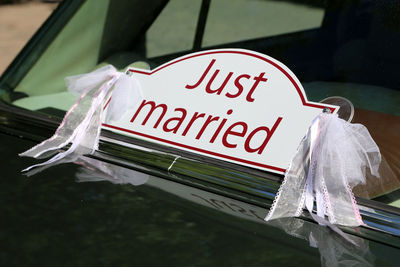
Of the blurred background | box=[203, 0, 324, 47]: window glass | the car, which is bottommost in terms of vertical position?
the car

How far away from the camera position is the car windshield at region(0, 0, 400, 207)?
1.47 m

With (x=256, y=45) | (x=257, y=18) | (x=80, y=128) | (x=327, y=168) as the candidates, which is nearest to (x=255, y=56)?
(x=256, y=45)

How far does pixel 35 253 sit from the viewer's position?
3.82 feet

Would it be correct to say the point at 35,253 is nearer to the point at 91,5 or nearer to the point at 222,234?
the point at 222,234

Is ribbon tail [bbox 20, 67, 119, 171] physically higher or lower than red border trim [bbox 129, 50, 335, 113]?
lower

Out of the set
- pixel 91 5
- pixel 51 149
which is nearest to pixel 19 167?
pixel 51 149

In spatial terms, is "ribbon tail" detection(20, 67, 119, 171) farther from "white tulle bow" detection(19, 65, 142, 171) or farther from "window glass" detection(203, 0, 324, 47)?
"window glass" detection(203, 0, 324, 47)

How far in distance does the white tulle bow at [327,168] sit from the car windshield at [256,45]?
0.03 meters

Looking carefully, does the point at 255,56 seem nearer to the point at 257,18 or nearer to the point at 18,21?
the point at 257,18

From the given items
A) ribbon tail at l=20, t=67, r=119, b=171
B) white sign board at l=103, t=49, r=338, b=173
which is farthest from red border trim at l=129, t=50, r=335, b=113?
ribbon tail at l=20, t=67, r=119, b=171

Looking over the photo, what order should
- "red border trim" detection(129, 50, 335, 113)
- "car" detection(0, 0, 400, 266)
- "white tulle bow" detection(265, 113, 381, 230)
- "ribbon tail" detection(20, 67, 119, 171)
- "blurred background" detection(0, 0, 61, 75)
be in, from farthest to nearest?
1. "blurred background" detection(0, 0, 61, 75)
2. "ribbon tail" detection(20, 67, 119, 171)
3. "red border trim" detection(129, 50, 335, 113)
4. "white tulle bow" detection(265, 113, 381, 230)
5. "car" detection(0, 0, 400, 266)

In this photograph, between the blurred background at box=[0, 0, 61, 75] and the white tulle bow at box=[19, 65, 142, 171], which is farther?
the blurred background at box=[0, 0, 61, 75]

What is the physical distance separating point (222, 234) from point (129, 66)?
673 millimetres

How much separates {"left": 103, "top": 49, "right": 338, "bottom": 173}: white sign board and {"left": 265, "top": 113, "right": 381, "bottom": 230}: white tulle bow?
1.1 inches
